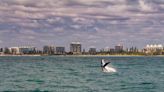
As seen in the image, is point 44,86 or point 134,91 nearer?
point 134,91

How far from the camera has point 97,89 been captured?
163 feet

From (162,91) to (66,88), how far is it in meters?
11.6

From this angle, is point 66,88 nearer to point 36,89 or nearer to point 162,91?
point 36,89

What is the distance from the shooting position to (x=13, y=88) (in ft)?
168

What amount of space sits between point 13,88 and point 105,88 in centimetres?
1148

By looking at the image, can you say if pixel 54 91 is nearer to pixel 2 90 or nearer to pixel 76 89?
pixel 76 89

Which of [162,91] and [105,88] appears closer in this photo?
[162,91]

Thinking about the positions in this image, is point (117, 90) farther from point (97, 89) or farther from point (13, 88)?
point (13, 88)

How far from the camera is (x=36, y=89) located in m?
49.6

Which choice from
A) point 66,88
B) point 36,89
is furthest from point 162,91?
point 36,89

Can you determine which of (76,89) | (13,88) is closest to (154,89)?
(76,89)

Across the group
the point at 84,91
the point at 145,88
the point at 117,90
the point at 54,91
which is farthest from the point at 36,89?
the point at 145,88

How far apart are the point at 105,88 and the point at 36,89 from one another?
28.3 feet

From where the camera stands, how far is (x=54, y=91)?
47.8 meters
